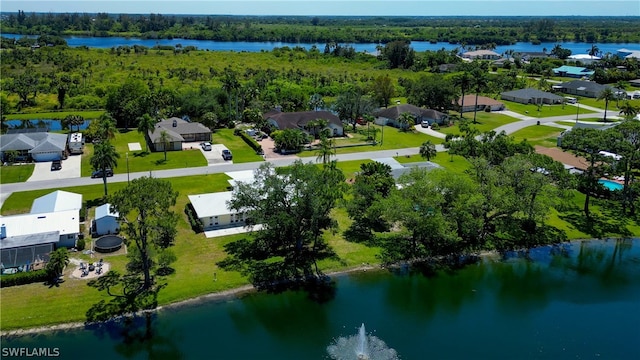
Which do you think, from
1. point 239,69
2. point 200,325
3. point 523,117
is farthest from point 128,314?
point 239,69

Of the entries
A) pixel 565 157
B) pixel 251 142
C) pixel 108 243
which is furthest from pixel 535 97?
pixel 108 243

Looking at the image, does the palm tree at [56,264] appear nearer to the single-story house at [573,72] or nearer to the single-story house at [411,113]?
the single-story house at [411,113]

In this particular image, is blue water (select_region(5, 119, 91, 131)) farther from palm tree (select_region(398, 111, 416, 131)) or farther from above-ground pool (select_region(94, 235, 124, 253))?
palm tree (select_region(398, 111, 416, 131))

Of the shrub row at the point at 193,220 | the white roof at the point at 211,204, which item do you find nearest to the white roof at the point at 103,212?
the shrub row at the point at 193,220

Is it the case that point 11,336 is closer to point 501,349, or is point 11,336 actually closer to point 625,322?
point 501,349

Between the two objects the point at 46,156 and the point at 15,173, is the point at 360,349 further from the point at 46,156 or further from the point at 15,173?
the point at 46,156

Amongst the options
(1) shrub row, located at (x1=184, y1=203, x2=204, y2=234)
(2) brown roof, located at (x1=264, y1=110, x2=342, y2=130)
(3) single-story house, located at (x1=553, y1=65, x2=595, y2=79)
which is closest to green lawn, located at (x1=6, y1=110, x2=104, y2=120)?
(2) brown roof, located at (x1=264, y1=110, x2=342, y2=130)
